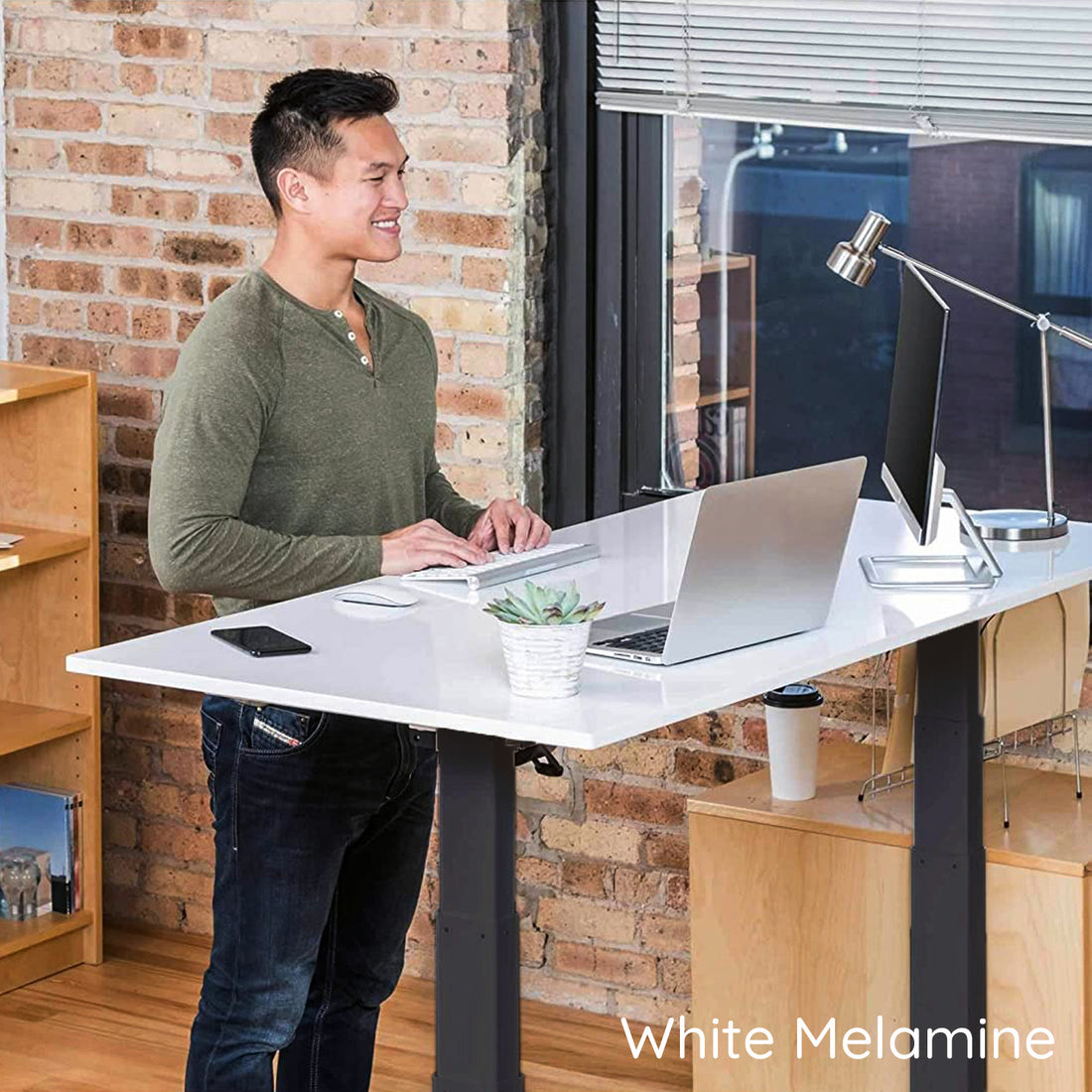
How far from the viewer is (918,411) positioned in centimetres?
288

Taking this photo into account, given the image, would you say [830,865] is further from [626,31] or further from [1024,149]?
[626,31]

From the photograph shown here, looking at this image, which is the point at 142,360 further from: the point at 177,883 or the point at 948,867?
the point at 948,867

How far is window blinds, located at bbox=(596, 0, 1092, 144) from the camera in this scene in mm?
3383

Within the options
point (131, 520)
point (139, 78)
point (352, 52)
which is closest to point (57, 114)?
point (139, 78)

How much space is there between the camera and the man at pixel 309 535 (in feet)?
8.73

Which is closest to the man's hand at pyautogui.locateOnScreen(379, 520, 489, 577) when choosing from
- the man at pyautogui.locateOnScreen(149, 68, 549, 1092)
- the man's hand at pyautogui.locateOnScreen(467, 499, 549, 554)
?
the man at pyautogui.locateOnScreen(149, 68, 549, 1092)

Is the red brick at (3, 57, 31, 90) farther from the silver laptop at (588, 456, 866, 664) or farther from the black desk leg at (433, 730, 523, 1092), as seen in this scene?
the black desk leg at (433, 730, 523, 1092)

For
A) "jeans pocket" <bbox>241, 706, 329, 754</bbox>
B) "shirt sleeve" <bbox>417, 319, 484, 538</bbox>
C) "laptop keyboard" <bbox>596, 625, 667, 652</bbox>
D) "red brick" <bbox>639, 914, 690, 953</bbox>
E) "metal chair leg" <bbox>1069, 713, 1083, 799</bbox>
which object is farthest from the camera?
"red brick" <bbox>639, 914, 690, 953</bbox>

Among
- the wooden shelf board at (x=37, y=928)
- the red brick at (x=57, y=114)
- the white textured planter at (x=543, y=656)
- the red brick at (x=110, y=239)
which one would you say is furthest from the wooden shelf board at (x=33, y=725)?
the white textured planter at (x=543, y=656)

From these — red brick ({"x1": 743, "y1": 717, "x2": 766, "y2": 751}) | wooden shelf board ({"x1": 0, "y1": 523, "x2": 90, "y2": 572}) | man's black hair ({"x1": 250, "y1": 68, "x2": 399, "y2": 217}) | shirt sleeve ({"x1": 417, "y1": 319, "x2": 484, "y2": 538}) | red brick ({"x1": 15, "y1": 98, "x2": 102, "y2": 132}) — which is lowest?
red brick ({"x1": 743, "y1": 717, "x2": 766, "y2": 751})

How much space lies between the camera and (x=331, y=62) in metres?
3.79

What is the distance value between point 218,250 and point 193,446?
1.37 meters

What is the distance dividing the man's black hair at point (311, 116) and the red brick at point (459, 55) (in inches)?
31.3

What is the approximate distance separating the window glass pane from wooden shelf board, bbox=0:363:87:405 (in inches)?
41.5
